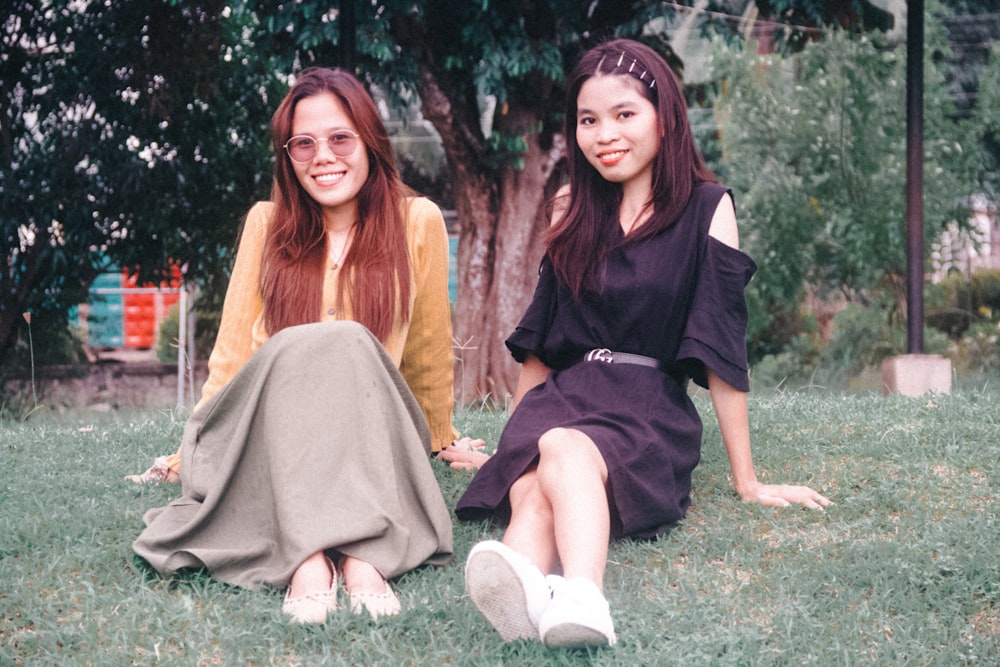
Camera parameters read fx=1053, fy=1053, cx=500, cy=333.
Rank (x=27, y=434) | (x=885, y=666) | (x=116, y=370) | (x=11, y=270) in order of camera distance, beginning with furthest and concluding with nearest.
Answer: (x=116, y=370) → (x=11, y=270) → (x=27, y=434) → (x=885, y=666)

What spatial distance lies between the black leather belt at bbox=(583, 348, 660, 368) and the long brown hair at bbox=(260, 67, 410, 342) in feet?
2.00

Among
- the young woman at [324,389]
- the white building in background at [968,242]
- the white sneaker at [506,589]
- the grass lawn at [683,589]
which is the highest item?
the white building in background at [968,242]

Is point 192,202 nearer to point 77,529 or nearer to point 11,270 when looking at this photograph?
point 11,270

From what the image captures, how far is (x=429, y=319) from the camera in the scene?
345 centimetres

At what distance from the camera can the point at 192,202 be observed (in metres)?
9.17

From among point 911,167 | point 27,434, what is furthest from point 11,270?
point 911,167

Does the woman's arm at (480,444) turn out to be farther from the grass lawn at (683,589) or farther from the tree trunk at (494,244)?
the tree trunk at (494,244)

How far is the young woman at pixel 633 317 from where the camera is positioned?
302 cm

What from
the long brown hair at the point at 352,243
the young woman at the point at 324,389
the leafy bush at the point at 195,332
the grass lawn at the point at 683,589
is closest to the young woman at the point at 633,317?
the grass lawn at the point at 683,589

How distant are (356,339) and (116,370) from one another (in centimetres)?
947

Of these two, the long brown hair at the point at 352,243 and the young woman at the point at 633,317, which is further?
the long brown hair at the point at 352,243

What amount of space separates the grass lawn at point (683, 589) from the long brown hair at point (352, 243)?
772 mm

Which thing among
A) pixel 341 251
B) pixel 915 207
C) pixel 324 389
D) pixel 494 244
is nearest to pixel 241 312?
pixel 341 251

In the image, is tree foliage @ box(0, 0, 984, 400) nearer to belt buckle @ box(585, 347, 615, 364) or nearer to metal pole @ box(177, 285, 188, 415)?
metal pole @ box(177, 285, 188, 415)
